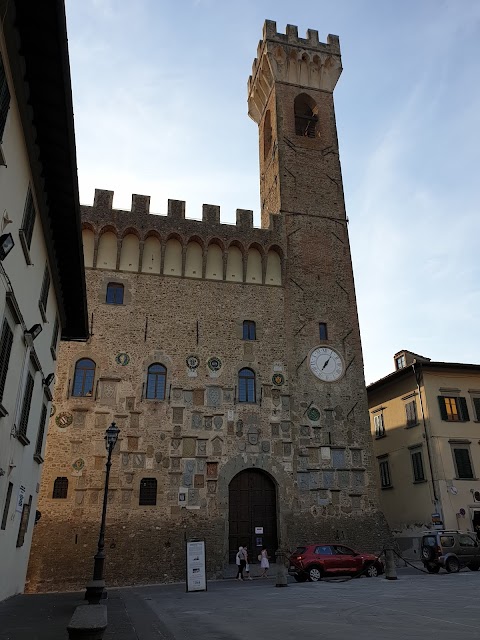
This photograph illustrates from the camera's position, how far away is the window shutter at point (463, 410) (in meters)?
25.2

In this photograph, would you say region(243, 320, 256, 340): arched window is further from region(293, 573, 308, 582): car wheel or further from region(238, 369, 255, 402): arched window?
region(293, 573, 308, 582): car wheel

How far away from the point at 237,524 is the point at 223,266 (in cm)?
1110

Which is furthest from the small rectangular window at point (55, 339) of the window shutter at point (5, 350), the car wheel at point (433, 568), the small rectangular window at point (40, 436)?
the car wheel at point (433, 568)

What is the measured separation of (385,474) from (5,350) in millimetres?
23249

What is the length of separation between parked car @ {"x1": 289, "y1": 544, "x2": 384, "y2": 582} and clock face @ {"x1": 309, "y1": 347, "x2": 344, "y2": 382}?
7.34 metres

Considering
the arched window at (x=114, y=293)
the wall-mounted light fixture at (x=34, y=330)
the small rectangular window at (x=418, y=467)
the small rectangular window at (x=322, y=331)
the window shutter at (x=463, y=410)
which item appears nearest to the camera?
the wall-mounted light fixture at (x=34, y=330)

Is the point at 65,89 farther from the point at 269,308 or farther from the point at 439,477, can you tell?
the point at 439,477

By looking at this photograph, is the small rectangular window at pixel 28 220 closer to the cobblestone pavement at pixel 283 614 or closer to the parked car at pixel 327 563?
the cobblestone pavement at pixel 283 614

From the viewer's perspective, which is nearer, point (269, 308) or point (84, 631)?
point (84, 631)

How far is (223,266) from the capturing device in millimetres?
24328

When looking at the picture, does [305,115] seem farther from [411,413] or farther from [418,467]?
[418,467]

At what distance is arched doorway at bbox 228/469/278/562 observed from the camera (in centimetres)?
2055

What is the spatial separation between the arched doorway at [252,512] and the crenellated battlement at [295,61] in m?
21.0

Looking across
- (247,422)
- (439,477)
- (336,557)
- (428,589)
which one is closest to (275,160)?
(247,422)
